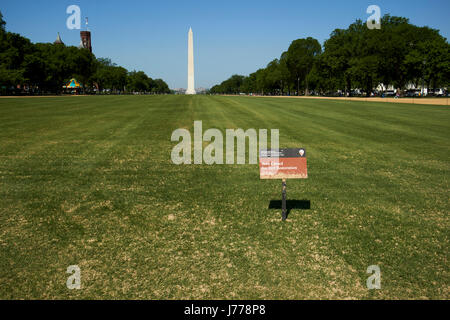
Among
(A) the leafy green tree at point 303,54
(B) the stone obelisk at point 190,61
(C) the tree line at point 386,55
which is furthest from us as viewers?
(A) the leafy green tree at point 303,54

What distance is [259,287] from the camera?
433cm

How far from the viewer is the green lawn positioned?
14.5 ft

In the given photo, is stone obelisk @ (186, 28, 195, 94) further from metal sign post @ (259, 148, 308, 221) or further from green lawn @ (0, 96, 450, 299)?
metal sign post @ (259, 148, 308, 221)

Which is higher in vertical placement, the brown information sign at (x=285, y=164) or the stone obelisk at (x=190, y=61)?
the stone obelisk at (x=190, y=61)

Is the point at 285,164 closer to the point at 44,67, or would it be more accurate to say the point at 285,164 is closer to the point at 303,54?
the point at 44,67

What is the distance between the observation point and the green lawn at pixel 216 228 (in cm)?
441

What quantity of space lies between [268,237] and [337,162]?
6179mm

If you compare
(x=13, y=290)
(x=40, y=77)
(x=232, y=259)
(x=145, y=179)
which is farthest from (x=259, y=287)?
(x=40, y=77)

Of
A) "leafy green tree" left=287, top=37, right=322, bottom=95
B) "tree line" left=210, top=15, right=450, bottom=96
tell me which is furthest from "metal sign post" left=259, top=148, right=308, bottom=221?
"leafy green tree" left=287, top=37, right=322, bottom=95

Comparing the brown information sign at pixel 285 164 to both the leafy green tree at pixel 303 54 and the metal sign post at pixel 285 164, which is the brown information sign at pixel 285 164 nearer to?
the metal sign post at pixel 285 164

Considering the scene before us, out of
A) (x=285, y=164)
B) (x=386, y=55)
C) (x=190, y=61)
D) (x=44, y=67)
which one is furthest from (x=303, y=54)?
(x=285, y=164)

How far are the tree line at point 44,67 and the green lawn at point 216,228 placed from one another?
78.3 m

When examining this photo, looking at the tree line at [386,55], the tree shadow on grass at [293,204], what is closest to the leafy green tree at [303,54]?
the tree line at [386,55]
